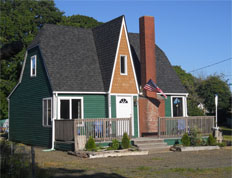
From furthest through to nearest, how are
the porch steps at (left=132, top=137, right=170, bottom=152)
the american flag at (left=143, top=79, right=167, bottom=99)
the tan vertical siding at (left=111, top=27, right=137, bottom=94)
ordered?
the american flag at (left=143, top=79, right=167, bottom=99) < the tan vertical siding at (left=111, top=27, right=137, bottom=94) < the porch steps at (left=132, top=137, right=170, bottom=152)

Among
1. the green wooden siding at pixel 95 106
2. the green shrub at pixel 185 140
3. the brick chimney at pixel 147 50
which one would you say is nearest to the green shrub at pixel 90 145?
the green wooden siding at pixel 95 106

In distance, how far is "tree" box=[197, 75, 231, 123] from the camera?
156 ft

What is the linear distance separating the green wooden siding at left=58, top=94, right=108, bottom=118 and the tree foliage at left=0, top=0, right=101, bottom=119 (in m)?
15.7

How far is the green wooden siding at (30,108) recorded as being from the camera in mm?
21038

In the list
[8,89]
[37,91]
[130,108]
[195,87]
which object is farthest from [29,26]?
[195,87]

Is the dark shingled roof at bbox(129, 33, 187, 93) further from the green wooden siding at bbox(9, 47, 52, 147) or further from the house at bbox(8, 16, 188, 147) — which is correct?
the green wooden siding at bbox(9, 47, 52, 147)

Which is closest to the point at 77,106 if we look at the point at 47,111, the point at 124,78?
the point at 47,111

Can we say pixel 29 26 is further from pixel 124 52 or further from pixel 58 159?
pixel 58 159

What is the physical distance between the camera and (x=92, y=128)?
1792 centimetres

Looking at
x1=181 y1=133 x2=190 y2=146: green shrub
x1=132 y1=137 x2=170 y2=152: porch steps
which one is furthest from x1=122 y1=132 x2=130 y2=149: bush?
x1=181 y1=133 x2=190 y2=146: green shrub

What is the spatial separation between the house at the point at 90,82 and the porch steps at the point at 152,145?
2.56 meters

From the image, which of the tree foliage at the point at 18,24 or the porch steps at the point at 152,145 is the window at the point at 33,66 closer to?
the porch steps at the point at 152,145

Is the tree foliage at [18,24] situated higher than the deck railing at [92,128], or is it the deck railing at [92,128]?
the tree foliage at [18,24]

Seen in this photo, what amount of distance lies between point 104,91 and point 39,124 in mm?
4421
